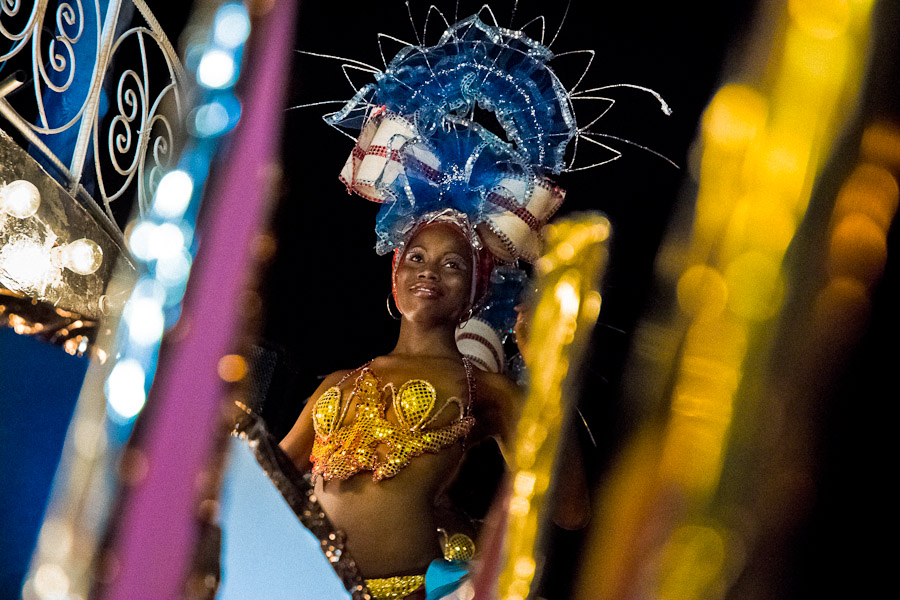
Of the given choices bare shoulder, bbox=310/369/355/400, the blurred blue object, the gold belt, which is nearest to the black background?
bare shoulder, bbox=310/369/355/400

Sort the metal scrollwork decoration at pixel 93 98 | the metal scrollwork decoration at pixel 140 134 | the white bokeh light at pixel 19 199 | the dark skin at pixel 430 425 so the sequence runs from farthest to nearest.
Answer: the metal scrollwork decoration at pixel 140 134
the dark skin at pixel 430 425
the metal scrollwork decoration at pixel 93 98
the white bokeh light at pixel 19 199

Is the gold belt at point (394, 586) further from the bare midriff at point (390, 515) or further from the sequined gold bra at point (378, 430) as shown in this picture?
the sequined gold bra at point (378, 430)

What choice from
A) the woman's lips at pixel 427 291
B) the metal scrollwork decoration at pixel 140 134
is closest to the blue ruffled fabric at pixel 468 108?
the woman's lips at pixel 427 291

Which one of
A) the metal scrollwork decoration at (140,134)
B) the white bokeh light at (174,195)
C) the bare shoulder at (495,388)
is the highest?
the metal scrollwork decoration at (140,134)

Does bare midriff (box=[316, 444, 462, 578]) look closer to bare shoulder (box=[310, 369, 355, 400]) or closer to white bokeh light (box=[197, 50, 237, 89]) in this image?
A: bare shoulder (box=[310, 369, 355, 400])

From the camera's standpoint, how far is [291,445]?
2.73 meters

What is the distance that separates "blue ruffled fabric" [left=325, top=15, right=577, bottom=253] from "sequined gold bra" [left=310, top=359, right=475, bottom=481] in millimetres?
588

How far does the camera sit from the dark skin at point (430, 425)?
7.77 ft

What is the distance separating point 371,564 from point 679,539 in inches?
31.8

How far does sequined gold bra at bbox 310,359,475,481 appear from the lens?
2449mm

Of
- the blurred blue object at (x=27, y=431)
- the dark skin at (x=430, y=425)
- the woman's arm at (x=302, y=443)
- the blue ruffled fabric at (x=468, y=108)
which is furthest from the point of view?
the blue ruffled fabric at (x=468, y=108)

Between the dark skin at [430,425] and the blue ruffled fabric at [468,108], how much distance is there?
151 millimetres

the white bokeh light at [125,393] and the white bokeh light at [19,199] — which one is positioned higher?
the white bokeh light at [19,199]

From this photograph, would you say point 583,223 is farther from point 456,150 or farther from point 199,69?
point 199,69
